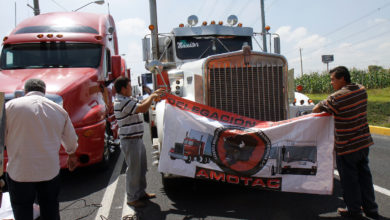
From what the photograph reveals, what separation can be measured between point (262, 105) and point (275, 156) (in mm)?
1166

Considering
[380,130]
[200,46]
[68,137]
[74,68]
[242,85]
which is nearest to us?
[68,137]

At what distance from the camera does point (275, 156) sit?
4.27m

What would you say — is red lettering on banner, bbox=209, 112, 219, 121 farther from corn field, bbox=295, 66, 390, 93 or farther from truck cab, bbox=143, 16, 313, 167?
corn field, bbox=295, 66, 390, 93

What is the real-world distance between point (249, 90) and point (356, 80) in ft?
91.0

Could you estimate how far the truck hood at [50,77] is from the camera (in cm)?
562

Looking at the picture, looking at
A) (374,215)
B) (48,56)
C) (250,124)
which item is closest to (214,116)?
(250,124)

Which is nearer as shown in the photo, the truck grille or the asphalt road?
the asphalt road

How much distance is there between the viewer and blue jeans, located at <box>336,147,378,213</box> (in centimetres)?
389

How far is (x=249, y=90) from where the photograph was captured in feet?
16.9

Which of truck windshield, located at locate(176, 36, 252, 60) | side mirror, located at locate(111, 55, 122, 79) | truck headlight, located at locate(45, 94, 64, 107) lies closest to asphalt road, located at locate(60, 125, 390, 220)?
truck headlight, located at locate(45, 94, 64, 107)

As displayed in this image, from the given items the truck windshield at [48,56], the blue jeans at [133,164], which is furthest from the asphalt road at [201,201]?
the truck windshield at [48,56]

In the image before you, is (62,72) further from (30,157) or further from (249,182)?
(249,182)

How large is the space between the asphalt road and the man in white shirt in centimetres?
134

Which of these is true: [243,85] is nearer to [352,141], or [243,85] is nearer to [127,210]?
[352,141]
